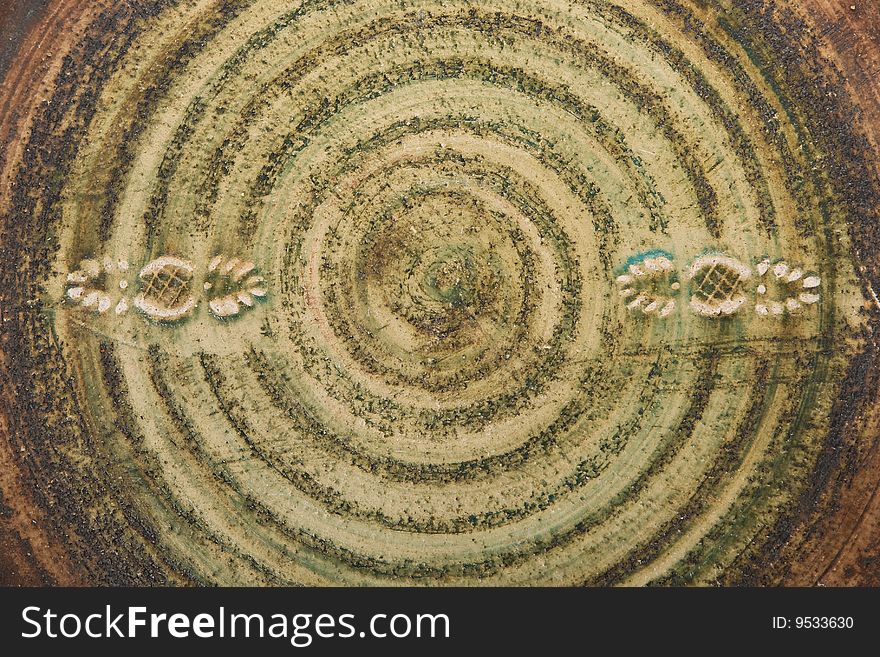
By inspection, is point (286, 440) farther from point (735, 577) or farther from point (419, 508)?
point (735, 577)

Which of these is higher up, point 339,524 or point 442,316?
point 442,316

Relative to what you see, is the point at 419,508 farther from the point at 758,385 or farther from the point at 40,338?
the point at 40,338

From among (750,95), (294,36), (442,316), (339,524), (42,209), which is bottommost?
(339,524)

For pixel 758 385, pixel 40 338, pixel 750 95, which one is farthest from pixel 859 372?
pixel 40 338

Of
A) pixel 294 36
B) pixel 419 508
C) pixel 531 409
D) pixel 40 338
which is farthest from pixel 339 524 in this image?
pixel 294 36

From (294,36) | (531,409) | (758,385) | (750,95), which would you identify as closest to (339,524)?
(531,409)
